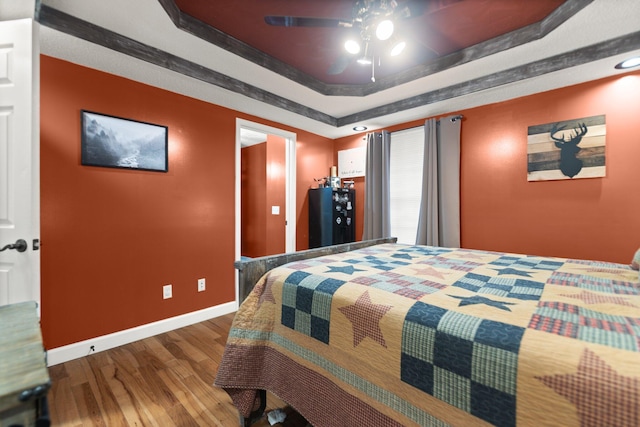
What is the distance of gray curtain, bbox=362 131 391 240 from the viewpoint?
399 centimetres

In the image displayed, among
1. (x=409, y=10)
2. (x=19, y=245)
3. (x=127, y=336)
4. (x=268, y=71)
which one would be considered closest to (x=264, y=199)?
(x=268, y=71)

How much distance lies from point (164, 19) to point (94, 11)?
1.41 feet

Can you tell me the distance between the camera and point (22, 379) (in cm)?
56

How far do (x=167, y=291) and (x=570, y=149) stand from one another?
4.25m

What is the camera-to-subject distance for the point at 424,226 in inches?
140

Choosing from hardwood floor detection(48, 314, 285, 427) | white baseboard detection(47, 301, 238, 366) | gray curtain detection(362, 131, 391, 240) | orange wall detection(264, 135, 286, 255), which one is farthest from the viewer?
orange wall detection(264, 135, 286, 255)

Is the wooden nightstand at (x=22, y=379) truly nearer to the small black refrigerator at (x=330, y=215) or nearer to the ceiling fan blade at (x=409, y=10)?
the ceiling fan blade at (x=409, y=10)

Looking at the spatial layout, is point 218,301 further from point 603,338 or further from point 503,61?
point 503,61

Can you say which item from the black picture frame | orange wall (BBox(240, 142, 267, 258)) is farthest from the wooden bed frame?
orange wall (BBox(240, 142, 267, 258))

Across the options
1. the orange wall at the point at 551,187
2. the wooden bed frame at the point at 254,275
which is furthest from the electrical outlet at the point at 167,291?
the orange wall at the point at 551,187

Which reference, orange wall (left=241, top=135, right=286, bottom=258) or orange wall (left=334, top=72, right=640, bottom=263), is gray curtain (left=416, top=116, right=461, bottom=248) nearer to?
orange wall (left=334, top=72, right=640, bottom=263)

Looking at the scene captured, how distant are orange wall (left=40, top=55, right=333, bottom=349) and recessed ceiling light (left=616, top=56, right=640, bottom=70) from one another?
3.69m

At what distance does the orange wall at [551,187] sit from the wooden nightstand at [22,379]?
3636 mm

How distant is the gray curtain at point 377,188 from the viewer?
157 inches
